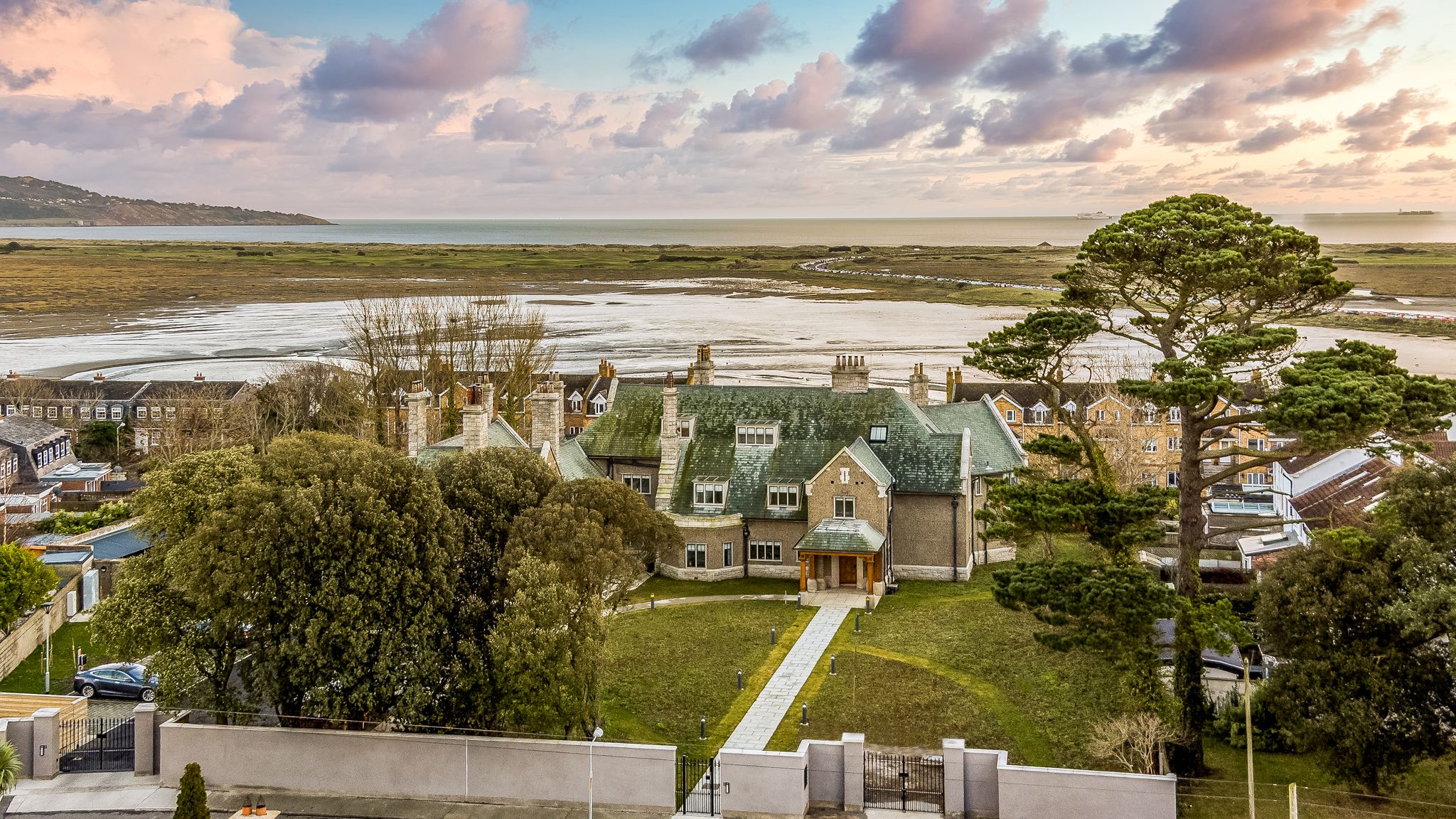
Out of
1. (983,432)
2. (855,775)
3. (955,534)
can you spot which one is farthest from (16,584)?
(983,432)

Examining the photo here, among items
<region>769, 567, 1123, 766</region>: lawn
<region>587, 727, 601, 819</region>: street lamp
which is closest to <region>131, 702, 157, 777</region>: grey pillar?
<region>587, 727, 601, 819</region>: street lamp

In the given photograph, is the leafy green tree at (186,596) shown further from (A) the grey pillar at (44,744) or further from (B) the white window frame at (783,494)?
(B) the white window frame at (783,494)

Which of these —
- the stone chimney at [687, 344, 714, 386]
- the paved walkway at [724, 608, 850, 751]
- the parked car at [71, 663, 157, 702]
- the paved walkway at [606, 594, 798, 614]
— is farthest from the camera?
the stone chimney at [687, 344, 714, 386]

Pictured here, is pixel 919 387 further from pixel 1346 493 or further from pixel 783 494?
pixel 1346 493

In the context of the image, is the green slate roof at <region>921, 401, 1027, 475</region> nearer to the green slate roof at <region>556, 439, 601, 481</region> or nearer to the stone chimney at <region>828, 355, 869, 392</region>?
the stone chimney at <region>828, 355, 869, 392</region>

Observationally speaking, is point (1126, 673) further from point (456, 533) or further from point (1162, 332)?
point (456, 533)

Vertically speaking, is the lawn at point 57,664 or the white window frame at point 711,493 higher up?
the white window frame at point 711,493

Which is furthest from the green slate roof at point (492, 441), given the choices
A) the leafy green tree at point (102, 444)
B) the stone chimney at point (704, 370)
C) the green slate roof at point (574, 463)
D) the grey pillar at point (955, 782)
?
the leafy green tree at point (102, 444)
